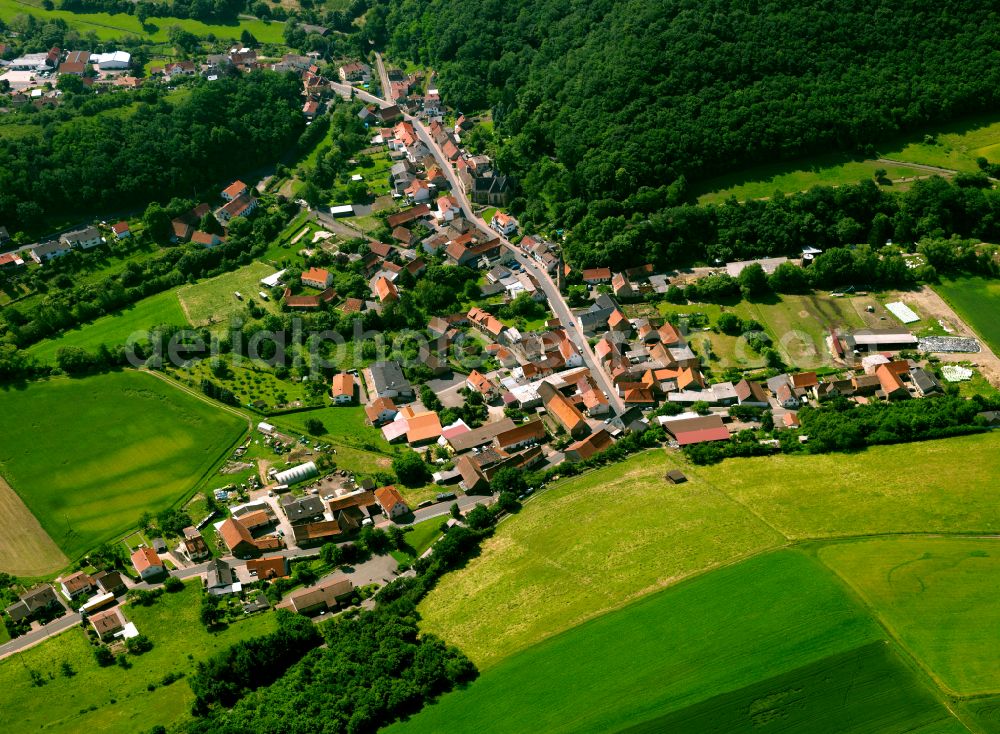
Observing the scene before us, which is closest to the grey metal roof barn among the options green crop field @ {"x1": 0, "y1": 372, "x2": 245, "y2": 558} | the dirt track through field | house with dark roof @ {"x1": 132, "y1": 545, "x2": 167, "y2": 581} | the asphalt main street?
green crop field @ {"x1": 0, "y1": 372, "x2": 245, "y2": 558}

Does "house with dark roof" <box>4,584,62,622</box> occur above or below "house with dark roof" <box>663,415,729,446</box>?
above

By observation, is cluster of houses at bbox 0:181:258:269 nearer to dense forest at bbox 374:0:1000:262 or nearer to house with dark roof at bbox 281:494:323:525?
dense forest at bbox 374:0:1000:262

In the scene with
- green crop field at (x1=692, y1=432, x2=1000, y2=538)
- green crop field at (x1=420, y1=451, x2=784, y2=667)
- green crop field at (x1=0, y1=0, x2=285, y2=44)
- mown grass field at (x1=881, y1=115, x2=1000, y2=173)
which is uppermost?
green crop field at (x1=0, y1=0, x2=285, y2=44)

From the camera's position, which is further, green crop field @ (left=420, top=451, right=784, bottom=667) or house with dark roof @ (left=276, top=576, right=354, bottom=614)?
house with dark roof @ (left=276, top=576, right=354, bottom=614)

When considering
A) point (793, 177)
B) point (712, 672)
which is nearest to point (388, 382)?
point (712, 672)

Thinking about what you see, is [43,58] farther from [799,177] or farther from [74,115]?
[799,177]

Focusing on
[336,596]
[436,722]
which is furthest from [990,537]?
[336,596]

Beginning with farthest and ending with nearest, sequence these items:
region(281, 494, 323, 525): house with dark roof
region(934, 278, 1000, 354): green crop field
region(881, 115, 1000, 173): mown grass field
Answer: region(881, 115, 1000, 173): mown grass field, region(934, 278, 1000, 354): green crop field, region(281, 494, 323, 525): house with dark roof
